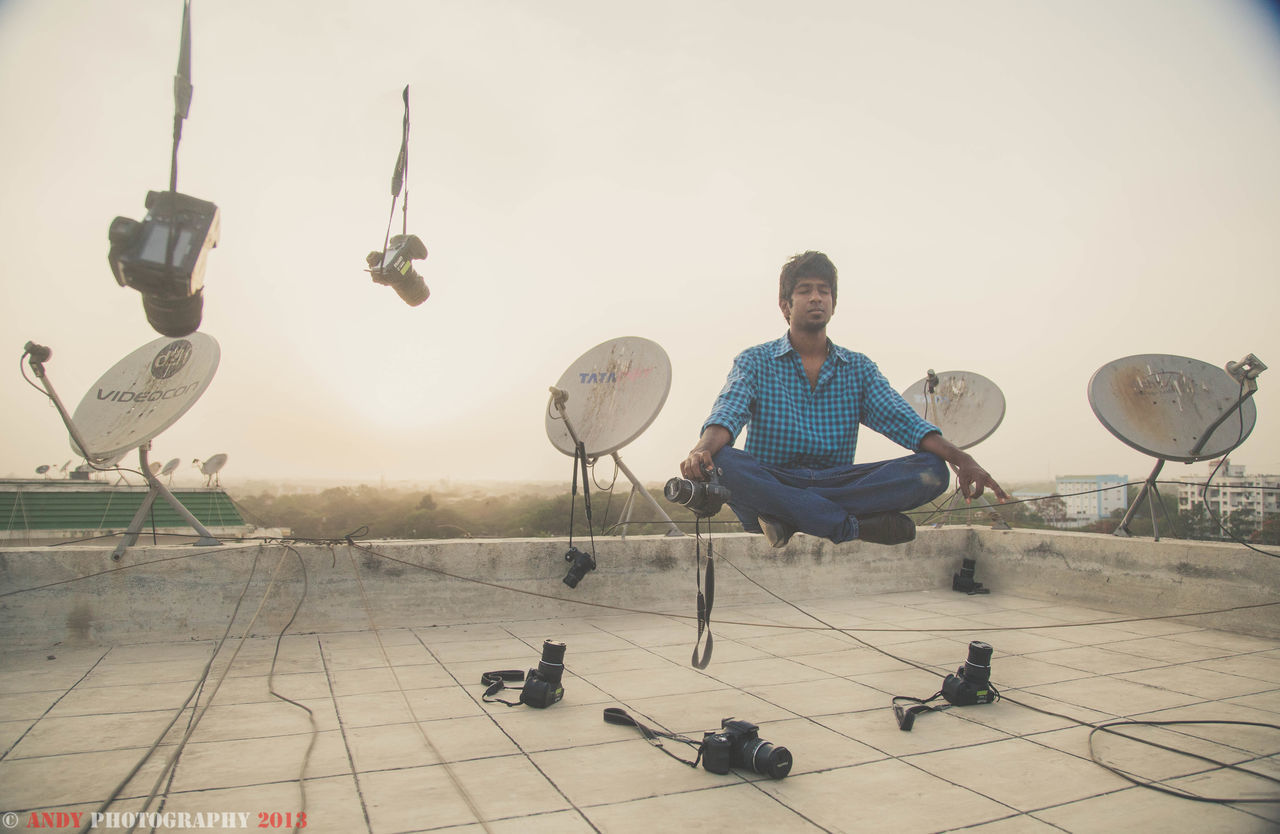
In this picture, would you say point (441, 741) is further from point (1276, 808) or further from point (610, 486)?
point (610, 486)

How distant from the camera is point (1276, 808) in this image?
195cm

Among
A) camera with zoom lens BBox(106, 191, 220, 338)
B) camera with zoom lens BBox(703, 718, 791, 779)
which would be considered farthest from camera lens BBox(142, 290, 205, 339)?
camera with zoom lens BBox(703, 718, 791, 779)

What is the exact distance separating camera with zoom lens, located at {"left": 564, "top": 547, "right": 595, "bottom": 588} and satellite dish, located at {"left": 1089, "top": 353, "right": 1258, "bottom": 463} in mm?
3858

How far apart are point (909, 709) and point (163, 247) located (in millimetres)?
2697

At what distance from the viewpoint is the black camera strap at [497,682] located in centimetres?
294

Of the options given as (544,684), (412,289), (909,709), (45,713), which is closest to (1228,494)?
(909,709)

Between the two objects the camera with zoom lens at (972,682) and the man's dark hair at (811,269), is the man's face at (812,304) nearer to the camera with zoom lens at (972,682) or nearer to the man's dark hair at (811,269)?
the man's dark hair at (811,269)

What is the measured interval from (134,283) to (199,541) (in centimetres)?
374

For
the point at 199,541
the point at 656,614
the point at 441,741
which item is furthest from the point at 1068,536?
the point at 199,541

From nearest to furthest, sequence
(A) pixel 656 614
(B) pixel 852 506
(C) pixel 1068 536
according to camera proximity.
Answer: (B) pixel 852 506, (A) pixel 656 614, (C) pixel 1068 536

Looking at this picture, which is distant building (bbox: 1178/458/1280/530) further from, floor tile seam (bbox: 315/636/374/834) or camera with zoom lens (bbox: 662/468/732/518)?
floor tile seam (bbox: 315/636/374/834)

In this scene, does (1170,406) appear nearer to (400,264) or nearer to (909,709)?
(909,709)

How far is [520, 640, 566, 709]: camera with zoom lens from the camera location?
2803 millimetres

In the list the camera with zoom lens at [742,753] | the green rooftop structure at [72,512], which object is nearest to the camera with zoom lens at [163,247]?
the camera with zoom lens at [742,753]
